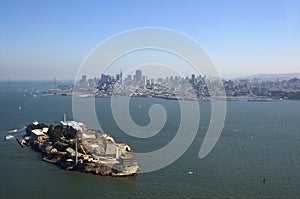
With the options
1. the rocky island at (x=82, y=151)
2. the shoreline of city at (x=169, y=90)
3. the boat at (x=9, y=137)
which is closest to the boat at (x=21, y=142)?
the rocky island at (x=82, y=151)

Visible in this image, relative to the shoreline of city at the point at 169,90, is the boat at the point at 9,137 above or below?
below

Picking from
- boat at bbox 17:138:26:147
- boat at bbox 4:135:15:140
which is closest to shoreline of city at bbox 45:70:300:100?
boat at bbox 4:135:15:140

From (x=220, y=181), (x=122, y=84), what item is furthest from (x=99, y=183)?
(x=122, y=84)

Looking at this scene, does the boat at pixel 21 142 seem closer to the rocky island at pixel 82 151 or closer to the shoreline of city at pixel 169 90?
the rocky island at pixel 82 151

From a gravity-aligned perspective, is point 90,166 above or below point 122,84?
below

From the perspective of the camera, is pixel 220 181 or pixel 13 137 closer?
pixel 220 181

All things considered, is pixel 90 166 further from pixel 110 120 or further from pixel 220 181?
pixel 110 120

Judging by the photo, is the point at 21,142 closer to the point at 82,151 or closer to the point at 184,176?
the point at 82,151

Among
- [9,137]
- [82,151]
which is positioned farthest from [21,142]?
[82,151]

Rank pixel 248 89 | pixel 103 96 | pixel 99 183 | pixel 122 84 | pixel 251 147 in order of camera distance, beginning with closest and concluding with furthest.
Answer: pixel 99 183 < pixel 251 147 < pixel 122 84 < pixel 103 96 < pixel 248 89
